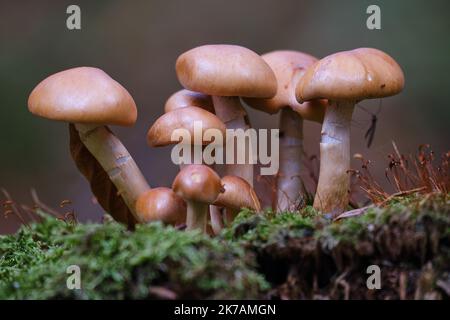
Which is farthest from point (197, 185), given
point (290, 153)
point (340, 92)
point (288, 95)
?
point (290, 153)

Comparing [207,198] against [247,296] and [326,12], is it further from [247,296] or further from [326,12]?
[326,12]

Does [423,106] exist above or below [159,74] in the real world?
below

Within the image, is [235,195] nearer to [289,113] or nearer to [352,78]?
[352,78]

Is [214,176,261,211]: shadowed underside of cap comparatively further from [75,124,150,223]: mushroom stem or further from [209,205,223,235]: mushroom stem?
[75,124,150,223]: mushroom stem

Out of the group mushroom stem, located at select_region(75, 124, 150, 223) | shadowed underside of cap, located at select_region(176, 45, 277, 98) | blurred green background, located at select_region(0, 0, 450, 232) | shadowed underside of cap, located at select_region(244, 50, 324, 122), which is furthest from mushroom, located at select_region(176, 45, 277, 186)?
Result: blurred green background, located at select_region(0, 0, 450, 232)

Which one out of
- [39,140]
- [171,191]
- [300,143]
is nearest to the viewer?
[171,191]

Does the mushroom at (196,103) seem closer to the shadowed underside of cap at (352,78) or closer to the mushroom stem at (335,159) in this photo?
the mushroom stem at (335,159)
